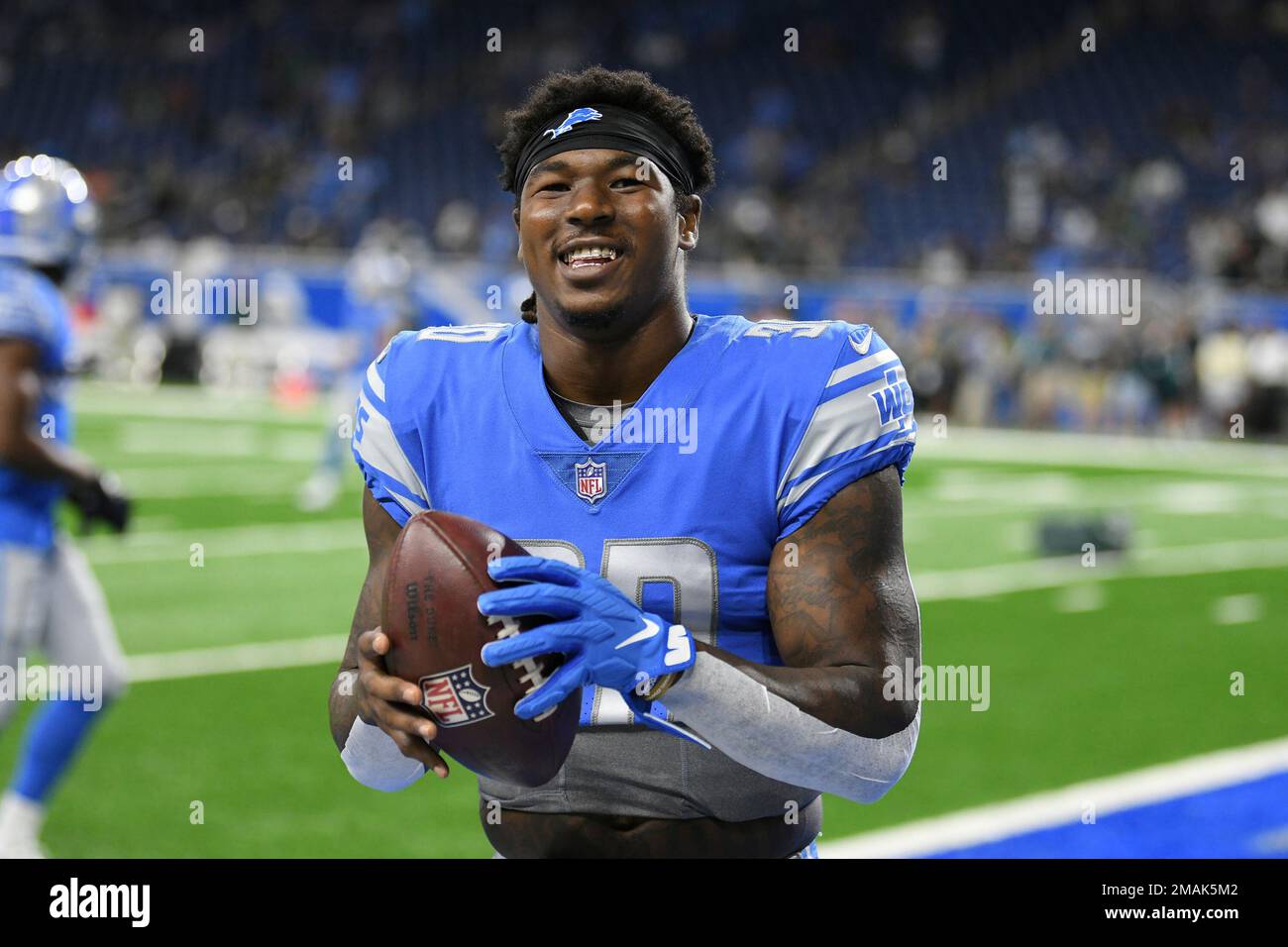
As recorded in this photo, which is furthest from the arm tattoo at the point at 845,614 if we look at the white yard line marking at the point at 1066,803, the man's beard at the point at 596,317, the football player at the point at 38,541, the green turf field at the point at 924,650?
the green turf field at the point at 924,650

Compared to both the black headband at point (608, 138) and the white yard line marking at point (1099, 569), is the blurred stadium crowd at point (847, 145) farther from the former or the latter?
the black headband at point (608, 138)

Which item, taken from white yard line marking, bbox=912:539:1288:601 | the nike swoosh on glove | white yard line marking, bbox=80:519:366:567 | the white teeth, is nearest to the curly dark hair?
the white teeth

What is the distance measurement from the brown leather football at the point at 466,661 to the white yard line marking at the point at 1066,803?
2.70 meters

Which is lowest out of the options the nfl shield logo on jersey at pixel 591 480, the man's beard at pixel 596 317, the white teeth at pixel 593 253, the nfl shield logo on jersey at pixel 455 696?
the nfl shield logo on jersey at pixel 455 696

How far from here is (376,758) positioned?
2.29 metres

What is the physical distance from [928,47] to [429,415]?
26.6 meters

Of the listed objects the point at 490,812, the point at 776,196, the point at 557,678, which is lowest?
the point at 490,812

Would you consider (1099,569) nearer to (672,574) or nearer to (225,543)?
(225,543)

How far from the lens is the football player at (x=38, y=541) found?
445cm

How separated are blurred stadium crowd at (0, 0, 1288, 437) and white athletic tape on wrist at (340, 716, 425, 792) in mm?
17338

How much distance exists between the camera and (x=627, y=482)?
7.47ft

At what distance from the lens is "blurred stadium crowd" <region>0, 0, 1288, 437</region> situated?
1984cm
